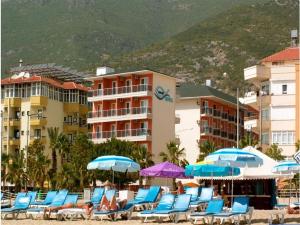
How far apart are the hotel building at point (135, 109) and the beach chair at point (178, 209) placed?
47825 mm

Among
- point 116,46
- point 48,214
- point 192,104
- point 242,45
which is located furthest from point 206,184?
point 116,46

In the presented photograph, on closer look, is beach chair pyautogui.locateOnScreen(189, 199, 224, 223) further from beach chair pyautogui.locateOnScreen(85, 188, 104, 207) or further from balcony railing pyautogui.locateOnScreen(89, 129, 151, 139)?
balcony railing pyautogui.locateOnScreen(89, 129, 151, 139)

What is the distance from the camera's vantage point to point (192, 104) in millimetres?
83062

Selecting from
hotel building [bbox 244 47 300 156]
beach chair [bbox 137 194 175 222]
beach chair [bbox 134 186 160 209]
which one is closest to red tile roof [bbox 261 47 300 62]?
hotel building [bbox 244 47 300 156]

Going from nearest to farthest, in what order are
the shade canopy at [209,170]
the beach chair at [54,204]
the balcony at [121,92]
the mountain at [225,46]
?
the beach chair at [54,204]
the shade canopy at [209,170]
the balcony at [121,92]
the mountain at [225,46]

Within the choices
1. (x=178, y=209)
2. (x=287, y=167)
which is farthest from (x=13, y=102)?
(x=178, y=209)

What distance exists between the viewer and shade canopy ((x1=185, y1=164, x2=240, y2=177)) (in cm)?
2867

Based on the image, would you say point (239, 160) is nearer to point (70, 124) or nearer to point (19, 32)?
point (70, 124)

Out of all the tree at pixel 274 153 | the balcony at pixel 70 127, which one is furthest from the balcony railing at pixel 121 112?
the tree at pixel 274 153

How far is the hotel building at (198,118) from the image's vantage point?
268 ft

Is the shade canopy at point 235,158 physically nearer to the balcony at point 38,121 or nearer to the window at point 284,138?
the window at point 284,138

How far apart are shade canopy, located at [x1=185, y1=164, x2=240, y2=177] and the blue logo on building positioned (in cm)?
4377

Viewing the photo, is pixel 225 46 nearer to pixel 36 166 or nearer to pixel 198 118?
pixel 198 118

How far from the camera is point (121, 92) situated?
242 feet
